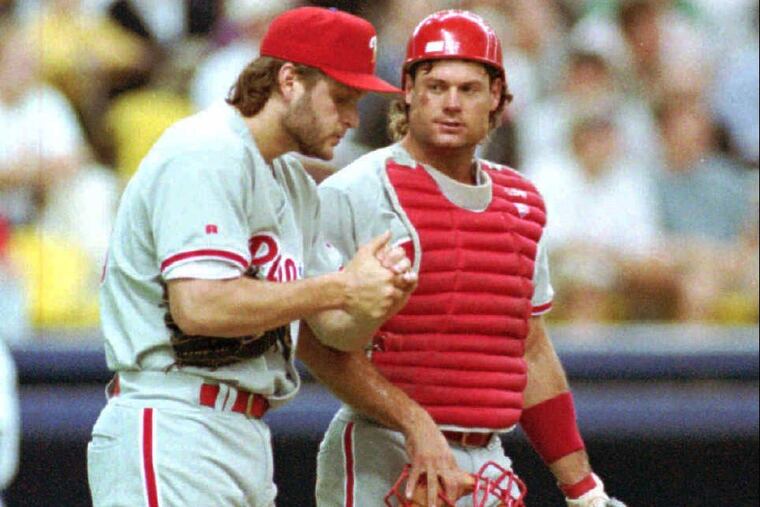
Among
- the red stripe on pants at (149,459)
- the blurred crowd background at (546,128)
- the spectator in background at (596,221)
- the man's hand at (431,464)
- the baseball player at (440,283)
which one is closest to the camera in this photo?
the red stripe on pants at (149,459)

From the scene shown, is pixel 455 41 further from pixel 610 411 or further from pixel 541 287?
pixel 610 411

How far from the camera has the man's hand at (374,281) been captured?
2988 mm

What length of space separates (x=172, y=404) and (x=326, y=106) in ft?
2.19

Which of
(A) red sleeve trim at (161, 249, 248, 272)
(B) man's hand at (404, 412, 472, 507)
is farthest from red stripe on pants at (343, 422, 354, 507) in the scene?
(A) red sleeve trim at (161, 249, 248, 272)

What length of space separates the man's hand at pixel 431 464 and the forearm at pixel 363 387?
0.02 metres

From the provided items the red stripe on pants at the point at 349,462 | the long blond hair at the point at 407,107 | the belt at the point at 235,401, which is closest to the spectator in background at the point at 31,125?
the long blond hair at the point at 407,107

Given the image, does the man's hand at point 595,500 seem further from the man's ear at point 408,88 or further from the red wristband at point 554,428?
the man's ear at point 408,88

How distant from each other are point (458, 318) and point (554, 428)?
0.49 m

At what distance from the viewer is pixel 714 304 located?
565 centimetres

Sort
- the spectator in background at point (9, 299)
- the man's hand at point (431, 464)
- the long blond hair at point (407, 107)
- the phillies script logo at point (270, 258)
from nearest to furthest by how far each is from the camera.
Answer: the phillies script logo at point (270, 258), the man's hand at point (431, 464), the long blond hair at point (407, 107), the spectator in background at point (9, 299)

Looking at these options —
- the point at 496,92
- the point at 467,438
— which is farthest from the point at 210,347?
the point at 496,92

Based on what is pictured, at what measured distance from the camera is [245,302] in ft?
9.70

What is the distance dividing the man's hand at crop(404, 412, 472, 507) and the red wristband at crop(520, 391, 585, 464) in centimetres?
53

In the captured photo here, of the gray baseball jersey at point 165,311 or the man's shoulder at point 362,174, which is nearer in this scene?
the gray baseball jersey at point 165,311
